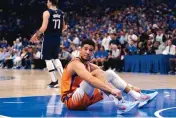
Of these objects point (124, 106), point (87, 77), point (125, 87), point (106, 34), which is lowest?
point (124, 106)

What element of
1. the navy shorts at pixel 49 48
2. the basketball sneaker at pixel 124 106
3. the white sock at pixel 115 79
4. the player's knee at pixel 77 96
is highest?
the navy shorts at pixel 49 48

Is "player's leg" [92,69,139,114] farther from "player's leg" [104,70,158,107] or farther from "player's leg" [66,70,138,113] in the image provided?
"player's leg" [104,70,158,107]

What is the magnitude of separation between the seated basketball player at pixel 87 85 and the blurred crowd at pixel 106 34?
9.25 metres

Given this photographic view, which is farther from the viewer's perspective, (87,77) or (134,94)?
(134,94)

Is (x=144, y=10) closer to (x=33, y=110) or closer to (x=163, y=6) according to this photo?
(x=163, y=6)

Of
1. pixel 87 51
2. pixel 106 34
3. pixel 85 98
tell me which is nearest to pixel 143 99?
pixel 85 98

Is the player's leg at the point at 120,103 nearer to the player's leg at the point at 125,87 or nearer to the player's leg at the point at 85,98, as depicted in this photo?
the player's leg at the point at 85,98

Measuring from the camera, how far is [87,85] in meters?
5.10

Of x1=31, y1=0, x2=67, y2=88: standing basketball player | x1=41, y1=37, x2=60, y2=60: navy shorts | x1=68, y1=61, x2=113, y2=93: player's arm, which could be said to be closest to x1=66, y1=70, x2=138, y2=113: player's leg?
x1=68, y1=61, x2=113, y2=93: player's arm

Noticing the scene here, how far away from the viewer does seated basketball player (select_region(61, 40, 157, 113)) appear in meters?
4.94

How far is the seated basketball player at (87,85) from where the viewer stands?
494cm

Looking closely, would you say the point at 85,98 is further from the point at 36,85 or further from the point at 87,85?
the point at 36,85

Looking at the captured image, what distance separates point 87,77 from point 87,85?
0.19 meters

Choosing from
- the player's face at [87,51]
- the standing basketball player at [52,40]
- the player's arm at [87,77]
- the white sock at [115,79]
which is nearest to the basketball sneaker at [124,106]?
the player's arm at [87,77]
